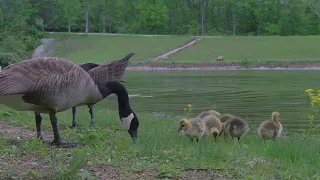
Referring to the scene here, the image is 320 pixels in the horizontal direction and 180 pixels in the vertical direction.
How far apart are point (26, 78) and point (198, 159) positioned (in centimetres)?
321

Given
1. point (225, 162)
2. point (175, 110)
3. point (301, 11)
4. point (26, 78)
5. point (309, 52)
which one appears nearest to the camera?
point (225, 162)

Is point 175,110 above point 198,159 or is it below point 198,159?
below

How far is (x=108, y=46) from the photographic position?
256ft

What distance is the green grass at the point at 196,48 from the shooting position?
59650mm

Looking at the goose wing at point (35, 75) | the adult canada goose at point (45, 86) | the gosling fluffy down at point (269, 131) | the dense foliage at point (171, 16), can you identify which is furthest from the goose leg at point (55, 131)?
the dense foliage at point (171, 16)

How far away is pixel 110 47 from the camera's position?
7712 cm

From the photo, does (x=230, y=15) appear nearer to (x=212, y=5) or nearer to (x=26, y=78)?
(x=212, y=5)

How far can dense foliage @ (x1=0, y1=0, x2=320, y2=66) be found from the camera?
101438 millimetres

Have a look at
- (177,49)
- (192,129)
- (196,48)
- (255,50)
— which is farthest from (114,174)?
(177,49)

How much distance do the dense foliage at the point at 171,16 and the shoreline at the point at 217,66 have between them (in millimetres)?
41506

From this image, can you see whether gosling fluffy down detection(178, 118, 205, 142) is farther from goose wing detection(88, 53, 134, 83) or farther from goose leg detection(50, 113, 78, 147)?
goose leg detection(50, 113, 78, 147)

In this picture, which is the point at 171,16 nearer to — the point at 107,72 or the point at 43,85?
the point at 107,72

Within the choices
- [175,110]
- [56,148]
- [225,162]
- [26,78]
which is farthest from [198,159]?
[175,110]

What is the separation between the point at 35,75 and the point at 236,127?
5213 millimetres
